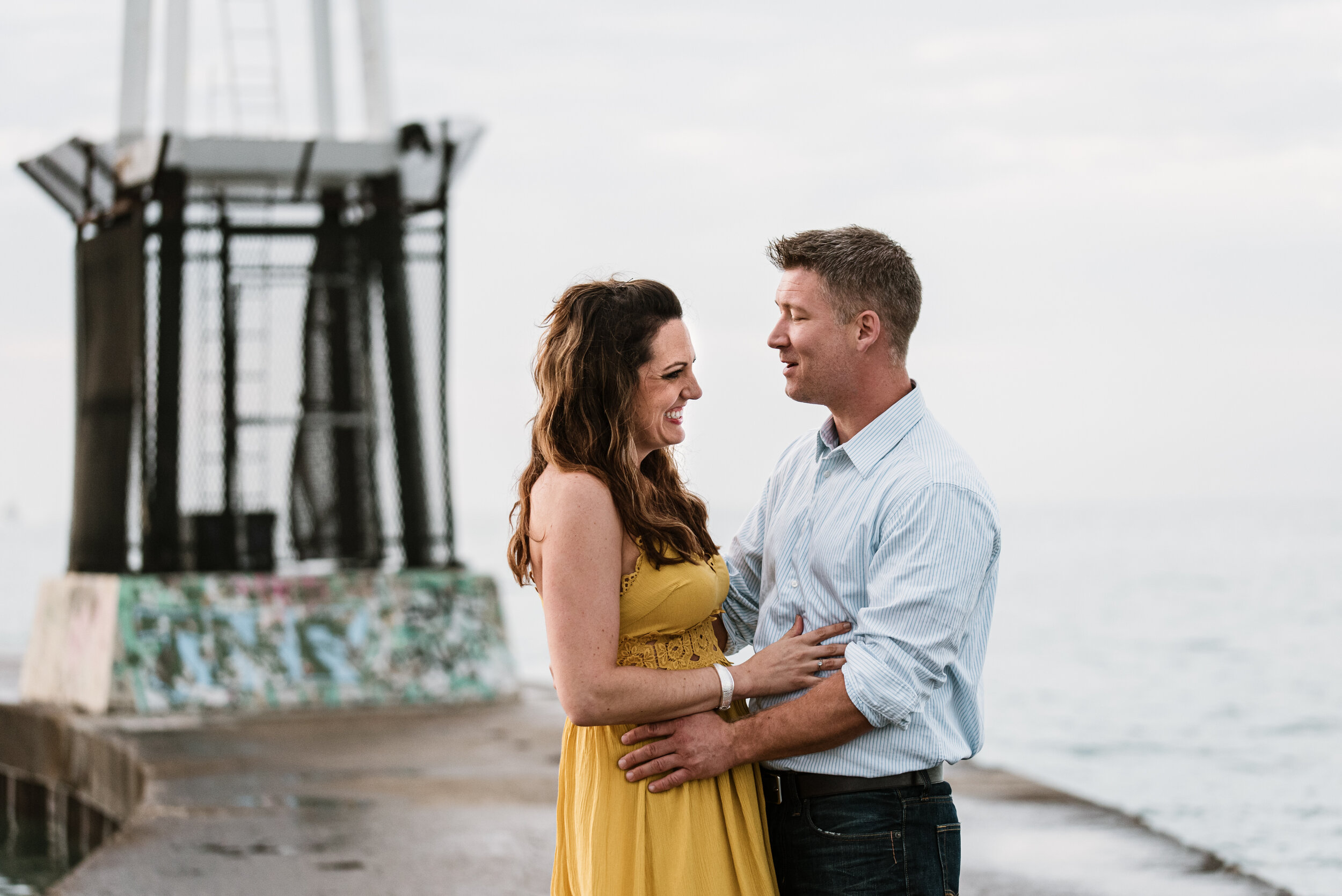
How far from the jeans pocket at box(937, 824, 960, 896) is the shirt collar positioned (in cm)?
71

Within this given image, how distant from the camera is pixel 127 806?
27.3 feet

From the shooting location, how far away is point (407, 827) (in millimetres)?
6602

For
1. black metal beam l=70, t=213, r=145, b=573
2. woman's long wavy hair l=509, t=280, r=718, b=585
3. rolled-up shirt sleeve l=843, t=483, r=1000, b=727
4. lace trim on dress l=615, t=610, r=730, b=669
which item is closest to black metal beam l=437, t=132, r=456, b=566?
black metal beam l=70, t=213, r=145, b=573

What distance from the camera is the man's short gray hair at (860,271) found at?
2.94 metres

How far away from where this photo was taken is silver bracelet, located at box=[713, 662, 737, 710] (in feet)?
9.53

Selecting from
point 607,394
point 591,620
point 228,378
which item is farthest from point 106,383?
point 591,620

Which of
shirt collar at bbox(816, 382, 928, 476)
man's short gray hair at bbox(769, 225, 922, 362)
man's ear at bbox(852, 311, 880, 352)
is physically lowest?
shirt collar at bbox(816, 382, 928, 476)

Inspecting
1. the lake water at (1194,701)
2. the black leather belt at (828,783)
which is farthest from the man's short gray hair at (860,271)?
the lake water at (1194,701)

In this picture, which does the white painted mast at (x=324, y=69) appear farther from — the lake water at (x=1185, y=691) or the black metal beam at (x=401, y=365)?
the lake water at (x=1185, y=691)

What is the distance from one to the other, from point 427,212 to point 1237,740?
15.9 metres

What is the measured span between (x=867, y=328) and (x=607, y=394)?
527mm

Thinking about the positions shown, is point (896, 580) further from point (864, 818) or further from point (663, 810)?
point (663, 810)

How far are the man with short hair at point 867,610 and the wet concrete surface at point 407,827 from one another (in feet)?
9.23

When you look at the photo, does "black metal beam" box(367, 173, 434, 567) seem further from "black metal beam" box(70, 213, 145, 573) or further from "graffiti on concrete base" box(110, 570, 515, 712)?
"black metal beam" box(70, 213, 145, 573)
